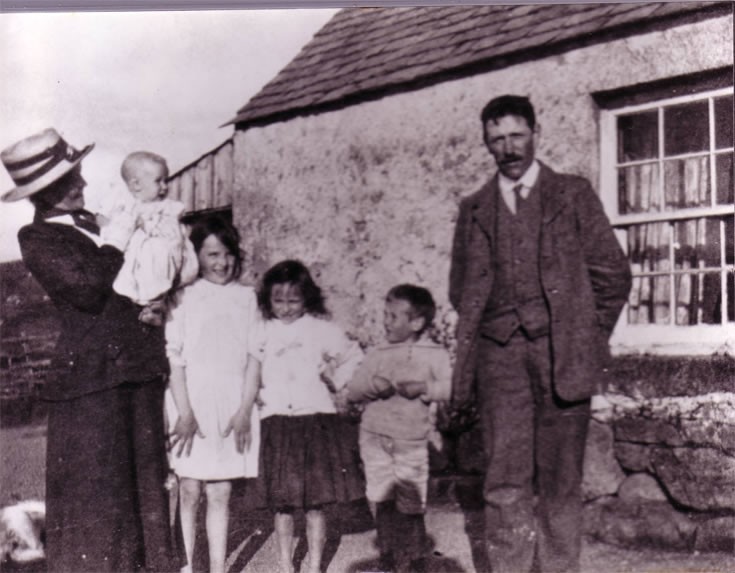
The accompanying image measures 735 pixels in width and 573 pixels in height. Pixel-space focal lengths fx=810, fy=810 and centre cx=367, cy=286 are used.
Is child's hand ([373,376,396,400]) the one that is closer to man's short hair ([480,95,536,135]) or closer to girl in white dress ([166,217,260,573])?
girl in white dress ([166,217,260,573])

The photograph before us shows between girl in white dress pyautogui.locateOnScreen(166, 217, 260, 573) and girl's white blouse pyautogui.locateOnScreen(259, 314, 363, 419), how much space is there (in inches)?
3.1

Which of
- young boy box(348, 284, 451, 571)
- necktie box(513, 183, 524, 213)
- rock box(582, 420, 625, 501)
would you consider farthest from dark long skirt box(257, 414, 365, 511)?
necktie box(513, 183, 524, 213)

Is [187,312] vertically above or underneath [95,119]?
underneath

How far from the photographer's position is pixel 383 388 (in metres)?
3.94

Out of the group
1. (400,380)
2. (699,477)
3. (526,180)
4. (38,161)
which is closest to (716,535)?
(699,477)

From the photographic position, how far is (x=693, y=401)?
3984mm

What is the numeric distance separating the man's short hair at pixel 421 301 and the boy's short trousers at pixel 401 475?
0.59m

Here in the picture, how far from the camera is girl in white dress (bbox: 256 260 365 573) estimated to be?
3.89 m

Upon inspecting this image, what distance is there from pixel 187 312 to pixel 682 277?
2.49 meters

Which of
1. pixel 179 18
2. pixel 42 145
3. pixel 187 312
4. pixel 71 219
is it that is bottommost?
pixel 187 312

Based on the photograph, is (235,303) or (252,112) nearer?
(235,303)

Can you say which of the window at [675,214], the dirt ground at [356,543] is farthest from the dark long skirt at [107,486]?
the window at [675,214]

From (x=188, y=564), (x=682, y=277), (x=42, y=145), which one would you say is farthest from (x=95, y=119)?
(x=682, y=277)

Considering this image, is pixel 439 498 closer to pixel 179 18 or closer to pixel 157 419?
pixel 157 419
